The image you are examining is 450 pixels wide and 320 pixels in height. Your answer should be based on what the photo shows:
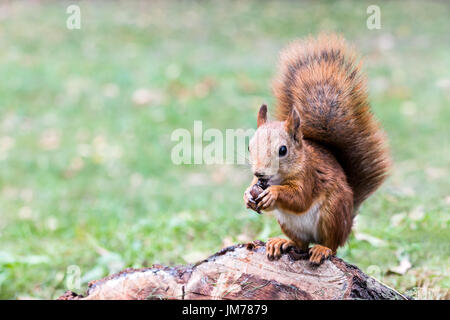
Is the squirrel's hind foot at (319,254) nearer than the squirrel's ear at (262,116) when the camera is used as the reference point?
Yes

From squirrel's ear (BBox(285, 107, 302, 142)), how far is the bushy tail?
23 centimetres

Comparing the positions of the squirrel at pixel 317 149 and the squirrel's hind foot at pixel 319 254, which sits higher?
the squirrel at pixel 317 149

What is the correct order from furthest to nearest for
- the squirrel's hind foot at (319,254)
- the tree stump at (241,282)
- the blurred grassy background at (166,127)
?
1. the blurred grassy background at (166,127)
2. the squirrel's hind foot at (319,254)
3. the tree stump at (241,282)

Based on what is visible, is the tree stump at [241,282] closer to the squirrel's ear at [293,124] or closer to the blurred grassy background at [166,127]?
the squirrel's ear at [293,124]

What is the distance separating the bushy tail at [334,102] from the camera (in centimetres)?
176

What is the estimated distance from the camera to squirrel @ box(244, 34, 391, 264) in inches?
59.7

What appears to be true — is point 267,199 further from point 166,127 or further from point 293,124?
point 166,127

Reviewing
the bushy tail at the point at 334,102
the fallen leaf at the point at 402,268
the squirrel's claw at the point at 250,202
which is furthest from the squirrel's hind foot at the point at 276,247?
the fallen leaf at the point at 402,268

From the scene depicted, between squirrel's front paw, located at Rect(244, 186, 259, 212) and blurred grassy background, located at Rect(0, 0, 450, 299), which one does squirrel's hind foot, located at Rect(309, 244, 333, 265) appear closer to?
squirrel's front paw, located at Rect(244, 186, 259, 212)

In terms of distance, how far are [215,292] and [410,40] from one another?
248 inches

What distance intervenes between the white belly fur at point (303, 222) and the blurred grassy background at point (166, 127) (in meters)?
0.44

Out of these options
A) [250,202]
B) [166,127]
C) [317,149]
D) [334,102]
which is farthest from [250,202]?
[166,127]

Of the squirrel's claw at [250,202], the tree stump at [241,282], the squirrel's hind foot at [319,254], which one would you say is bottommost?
the tree stump at [241,282]

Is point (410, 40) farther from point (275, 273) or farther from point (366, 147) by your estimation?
point (275, 273)
